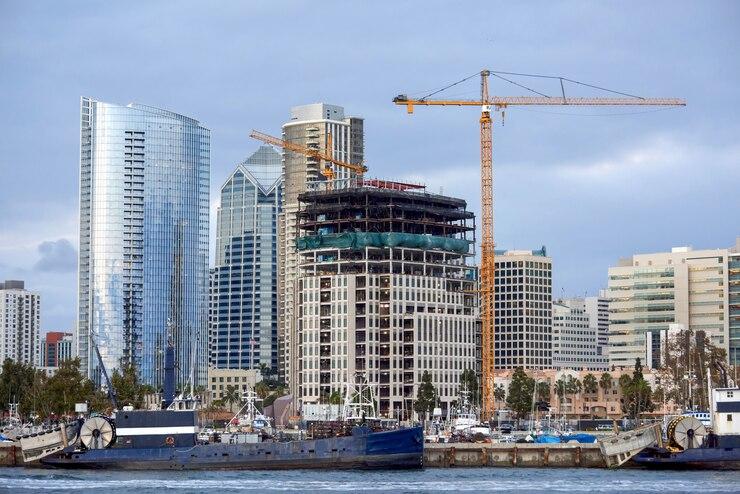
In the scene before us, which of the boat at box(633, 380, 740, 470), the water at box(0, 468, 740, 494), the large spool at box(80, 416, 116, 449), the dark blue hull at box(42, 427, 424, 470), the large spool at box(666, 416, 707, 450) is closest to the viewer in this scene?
the water at box(0, 468, 740, 494)

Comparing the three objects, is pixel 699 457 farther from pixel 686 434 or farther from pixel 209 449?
pixel 209 449

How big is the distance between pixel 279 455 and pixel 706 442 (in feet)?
154

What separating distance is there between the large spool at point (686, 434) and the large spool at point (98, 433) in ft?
203

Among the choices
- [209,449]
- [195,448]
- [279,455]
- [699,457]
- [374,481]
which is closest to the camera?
[374,481]

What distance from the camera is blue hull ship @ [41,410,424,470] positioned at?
166 meters

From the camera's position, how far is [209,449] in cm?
16725

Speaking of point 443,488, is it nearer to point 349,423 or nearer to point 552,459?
point 349,423

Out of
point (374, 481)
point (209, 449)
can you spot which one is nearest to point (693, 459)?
point (374, 481)

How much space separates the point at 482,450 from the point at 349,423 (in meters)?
21.2

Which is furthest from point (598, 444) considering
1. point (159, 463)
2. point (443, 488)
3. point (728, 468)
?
point (159, 463)

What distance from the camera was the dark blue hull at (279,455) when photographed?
166 metres

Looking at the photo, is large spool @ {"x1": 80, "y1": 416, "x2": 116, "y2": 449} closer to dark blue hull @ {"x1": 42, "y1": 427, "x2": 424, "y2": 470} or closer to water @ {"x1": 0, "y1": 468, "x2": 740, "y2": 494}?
dark blue hull @ {"x1": 42, "y1": 427, "x2": 424, "y2": 470}

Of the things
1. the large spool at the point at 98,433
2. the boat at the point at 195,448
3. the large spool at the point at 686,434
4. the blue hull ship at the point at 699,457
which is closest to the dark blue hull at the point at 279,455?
the boat at the point at 195,448

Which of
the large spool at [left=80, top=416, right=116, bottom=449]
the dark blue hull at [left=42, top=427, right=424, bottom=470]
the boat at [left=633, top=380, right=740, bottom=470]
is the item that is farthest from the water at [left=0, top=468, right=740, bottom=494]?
the large spool at [left=80, top=416, right=116, bottom=449]
